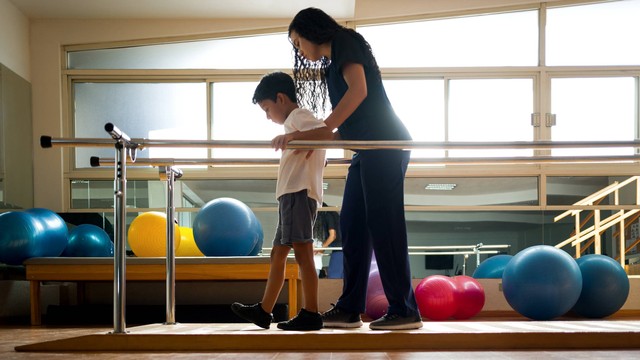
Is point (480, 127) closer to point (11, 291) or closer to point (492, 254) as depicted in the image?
point (492, 254)

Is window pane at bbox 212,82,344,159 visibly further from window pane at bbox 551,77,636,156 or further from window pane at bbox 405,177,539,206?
window pane at bbox 551,77,636,156

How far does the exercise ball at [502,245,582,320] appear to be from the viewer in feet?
16.9

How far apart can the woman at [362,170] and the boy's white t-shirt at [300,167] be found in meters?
0.09

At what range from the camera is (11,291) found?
5.19 meters

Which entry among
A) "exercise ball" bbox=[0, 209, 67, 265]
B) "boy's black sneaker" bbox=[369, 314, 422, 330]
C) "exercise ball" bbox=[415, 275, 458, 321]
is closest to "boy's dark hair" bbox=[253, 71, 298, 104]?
"boy's black sneaker" bbox=[369, 314, 422, 330]

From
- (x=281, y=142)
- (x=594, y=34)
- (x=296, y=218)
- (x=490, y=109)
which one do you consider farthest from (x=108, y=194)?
(x=281, y=142)

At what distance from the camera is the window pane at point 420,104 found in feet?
24.1

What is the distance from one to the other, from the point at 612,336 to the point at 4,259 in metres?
4.13

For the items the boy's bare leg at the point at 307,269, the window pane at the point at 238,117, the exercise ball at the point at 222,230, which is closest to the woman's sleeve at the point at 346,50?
the boy's bare leg at the point at 307,269

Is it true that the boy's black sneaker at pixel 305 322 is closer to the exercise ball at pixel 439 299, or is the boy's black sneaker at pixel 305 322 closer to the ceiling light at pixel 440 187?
the exercise ball at pixel 439 299

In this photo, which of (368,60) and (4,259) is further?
(4,259)

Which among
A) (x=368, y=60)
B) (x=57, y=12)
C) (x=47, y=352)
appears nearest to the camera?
(x=47, y=352)

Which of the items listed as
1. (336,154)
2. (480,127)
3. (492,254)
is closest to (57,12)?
(336,154)

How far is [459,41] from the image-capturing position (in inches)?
292
